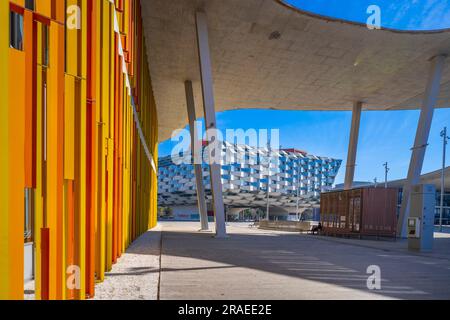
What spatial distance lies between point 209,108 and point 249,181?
80.6 meters

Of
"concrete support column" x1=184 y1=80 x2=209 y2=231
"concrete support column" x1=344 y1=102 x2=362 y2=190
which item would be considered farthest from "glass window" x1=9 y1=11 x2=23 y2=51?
"concrete support column" x1=344 y1=102 x2=362 y2=190

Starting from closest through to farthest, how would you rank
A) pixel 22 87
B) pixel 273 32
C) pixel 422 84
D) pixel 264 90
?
1. pixel 22 87
2. pixel 273 32
3. pixel 422 84
4. pixel 264 90

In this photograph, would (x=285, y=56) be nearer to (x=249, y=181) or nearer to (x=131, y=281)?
(x=131, y=281)

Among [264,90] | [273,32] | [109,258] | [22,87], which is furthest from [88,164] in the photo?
[264,90]

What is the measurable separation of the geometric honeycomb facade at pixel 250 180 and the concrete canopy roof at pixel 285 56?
6221cm

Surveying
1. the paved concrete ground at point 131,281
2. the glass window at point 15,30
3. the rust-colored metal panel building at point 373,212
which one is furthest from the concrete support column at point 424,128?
the glass window at point 15,30

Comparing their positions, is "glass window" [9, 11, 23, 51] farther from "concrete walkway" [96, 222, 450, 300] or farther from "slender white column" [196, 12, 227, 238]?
"slender white column" [196, 12, 227, 238]

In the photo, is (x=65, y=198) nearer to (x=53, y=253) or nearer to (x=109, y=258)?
(x=53, y=253)

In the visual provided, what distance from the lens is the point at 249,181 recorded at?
9812 cm

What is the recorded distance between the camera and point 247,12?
17.6 m

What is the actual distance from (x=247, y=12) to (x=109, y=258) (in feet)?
46.3

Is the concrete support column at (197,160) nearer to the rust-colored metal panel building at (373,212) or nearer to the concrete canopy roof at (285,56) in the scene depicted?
the concrete canopy roof at (285,56)

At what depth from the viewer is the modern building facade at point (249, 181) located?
96.2 m

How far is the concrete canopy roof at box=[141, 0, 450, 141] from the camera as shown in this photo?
1816 centimetres
